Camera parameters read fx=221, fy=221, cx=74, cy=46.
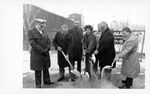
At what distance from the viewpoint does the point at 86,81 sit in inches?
101

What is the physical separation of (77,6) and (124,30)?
0.60 meters

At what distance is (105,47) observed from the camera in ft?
8.29

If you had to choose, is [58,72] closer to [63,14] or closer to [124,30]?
[63,14]

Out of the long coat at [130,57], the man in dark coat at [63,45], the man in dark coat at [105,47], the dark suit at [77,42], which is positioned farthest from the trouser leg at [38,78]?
the long coat at [130,57]

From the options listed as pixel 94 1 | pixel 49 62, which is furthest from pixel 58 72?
pixel 94 1

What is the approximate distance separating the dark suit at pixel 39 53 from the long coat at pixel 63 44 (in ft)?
0.36

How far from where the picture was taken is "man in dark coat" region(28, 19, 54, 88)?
2506mm

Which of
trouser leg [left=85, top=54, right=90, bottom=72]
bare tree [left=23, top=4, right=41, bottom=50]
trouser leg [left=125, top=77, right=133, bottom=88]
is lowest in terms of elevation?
trouser leg [left=125, top=77, right=133, bottom=88]

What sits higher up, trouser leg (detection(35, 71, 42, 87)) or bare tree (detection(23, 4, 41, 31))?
bare tree (detection(23, 4, 41, 31))

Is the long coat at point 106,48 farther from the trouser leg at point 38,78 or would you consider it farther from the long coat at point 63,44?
the trouser leg at point 38,78

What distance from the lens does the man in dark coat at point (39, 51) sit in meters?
2.51

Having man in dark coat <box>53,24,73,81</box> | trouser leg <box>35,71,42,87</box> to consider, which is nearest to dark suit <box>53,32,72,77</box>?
man in dark coat <box>53,24,73,81</box>

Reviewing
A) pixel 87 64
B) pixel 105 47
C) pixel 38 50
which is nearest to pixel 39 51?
pixel 38 50

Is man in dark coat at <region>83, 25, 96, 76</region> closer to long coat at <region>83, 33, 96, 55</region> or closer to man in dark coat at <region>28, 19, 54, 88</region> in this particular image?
long coat at <region>83, 33, 96, 55</region>
